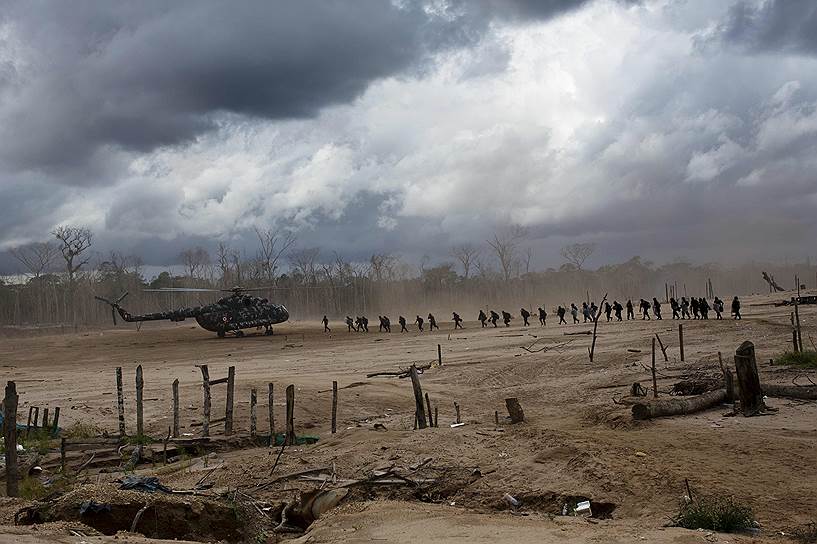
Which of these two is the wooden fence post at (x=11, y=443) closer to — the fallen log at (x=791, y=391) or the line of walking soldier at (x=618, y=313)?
the fallen log at (x=791, y=391)

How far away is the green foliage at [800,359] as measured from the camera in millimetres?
18516

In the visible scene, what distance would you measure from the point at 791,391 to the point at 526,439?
19.4ft

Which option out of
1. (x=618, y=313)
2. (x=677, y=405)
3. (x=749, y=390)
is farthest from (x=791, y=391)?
(x=618, y=313)

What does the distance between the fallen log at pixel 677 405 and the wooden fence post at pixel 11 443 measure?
422 inches

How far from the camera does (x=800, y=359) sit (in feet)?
62.0

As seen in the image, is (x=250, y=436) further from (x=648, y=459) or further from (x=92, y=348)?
(x=92, y=348)

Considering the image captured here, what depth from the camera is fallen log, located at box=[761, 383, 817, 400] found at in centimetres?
1509

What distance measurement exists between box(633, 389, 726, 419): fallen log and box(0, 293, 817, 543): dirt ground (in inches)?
9.0

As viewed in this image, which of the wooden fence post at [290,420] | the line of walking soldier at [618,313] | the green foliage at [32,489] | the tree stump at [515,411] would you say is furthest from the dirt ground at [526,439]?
the line of walking soldier at [618,313]

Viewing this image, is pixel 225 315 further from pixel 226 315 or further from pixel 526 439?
pixel 526 439

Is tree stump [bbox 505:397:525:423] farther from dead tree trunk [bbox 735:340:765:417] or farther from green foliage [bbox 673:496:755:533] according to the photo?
green foliage [bbox 673:496:755:533]

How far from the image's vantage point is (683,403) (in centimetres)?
1477

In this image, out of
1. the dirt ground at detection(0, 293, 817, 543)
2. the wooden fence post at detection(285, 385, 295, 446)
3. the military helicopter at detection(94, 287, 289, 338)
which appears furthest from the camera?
the military helicopter at detection(94, 287, 289, 338)

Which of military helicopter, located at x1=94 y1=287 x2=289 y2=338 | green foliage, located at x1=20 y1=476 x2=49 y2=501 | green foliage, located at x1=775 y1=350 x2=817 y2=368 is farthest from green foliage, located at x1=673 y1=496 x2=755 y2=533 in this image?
military helicopter, located at x1=94 y1=287 x2=289 y2=338
